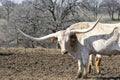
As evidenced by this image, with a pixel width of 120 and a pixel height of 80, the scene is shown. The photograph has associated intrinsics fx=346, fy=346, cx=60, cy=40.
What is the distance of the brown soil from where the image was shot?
988 centimetres

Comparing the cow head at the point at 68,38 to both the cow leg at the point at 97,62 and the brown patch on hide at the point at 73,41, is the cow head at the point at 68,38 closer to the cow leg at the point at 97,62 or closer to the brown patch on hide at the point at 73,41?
the brown patch on hide at the point at 73,41

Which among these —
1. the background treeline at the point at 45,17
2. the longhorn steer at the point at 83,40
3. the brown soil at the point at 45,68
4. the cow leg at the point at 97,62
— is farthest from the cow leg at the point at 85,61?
the background treeline at the point at 45,17

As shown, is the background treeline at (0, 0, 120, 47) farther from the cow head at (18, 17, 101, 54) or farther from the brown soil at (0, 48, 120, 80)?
the cow head at (18, 17, 101, 54)

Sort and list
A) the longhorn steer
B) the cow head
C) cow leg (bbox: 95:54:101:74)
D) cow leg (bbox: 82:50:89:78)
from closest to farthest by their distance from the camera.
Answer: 1. the cow head
2. the longhorn steer
3. cow leg (bbox: 82:50:89:78)
4. cow leg (bbox: 95:54:101:74)

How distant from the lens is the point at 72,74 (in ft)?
33.9

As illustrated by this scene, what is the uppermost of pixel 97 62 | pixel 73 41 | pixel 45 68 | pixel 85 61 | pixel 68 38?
pixel 68 38

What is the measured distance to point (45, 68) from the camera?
1128 cm

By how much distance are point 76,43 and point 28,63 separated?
2.97 meters

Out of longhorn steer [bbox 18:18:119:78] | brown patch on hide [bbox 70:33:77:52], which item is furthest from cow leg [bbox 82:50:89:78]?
brown patch on hide [bbox 70:33:77:52]

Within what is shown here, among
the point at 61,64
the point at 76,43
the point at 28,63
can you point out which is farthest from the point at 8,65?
the point at 76,43

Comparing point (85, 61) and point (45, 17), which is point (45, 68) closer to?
point (85, 61)

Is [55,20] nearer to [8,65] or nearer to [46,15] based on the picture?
[46,15]

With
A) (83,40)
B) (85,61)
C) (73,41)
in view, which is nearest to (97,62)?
(85,61)

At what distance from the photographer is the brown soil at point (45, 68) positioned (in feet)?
32.4
